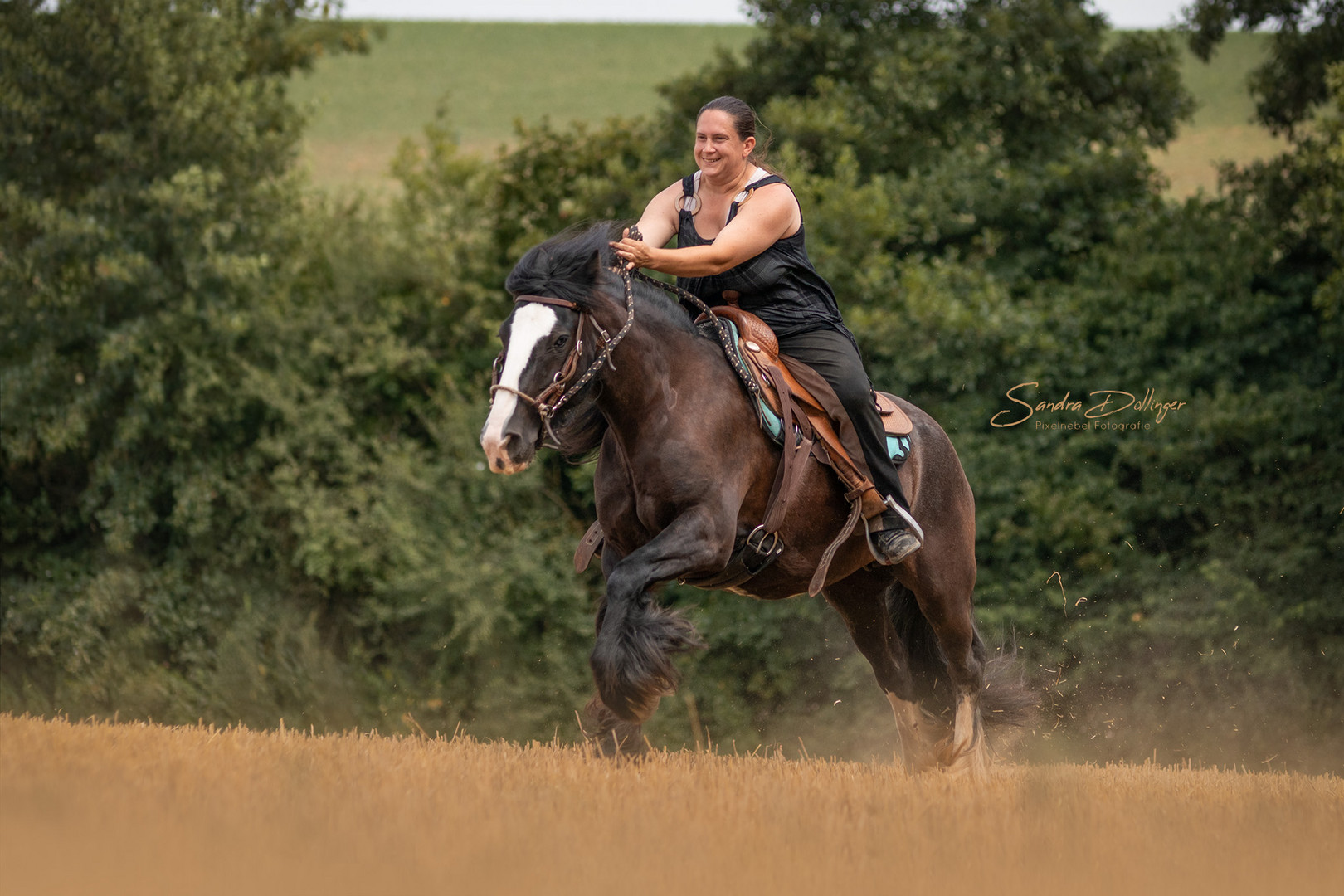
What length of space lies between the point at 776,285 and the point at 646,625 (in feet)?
6.49

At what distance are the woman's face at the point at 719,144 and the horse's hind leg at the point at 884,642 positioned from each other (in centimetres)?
259

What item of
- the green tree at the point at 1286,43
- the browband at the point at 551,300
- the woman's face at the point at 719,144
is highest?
the green tree at the point at 1286,43

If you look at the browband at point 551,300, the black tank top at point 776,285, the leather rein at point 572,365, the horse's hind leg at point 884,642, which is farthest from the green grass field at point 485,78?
the browband at point 551,300

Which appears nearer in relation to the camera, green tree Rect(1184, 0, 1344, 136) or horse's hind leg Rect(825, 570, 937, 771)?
horse's hind leg Rect(825, 570, 937, 771)

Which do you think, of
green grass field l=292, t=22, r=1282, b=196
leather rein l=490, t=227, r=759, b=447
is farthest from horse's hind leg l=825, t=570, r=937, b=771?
green grass field l=292, t=22, r=1282, b=196

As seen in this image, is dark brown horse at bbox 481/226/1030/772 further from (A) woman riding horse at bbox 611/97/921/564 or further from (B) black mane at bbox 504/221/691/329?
(A) woman riding horse at bbox 611/97/921/564

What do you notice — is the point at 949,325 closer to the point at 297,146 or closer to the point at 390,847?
the point at 297,146

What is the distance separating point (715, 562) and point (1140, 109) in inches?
712

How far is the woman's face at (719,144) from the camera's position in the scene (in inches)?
227

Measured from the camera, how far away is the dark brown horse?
5.02m

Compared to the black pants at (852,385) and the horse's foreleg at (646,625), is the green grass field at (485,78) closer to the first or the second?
the black pants at (852,385)

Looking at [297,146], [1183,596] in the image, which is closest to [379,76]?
[297,146]

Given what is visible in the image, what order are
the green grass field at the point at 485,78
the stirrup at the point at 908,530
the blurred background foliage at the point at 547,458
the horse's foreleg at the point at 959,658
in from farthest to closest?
the green grass field at the point at 485,78, the blurred background foliage at the point at 547,458, the horse's foreleg at the point at 959,658, the stirrup at the point at 908,530

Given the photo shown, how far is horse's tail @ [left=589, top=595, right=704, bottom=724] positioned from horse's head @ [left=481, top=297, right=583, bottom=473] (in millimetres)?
773
